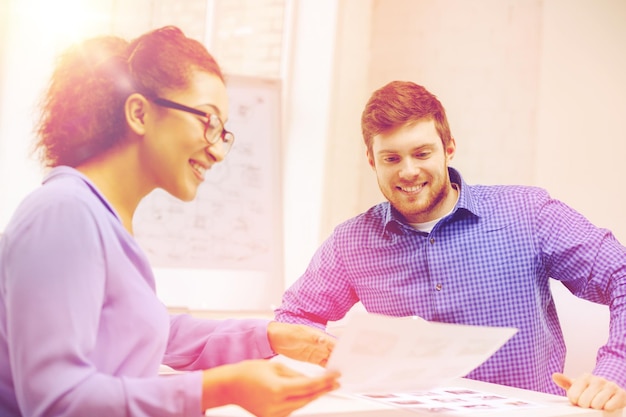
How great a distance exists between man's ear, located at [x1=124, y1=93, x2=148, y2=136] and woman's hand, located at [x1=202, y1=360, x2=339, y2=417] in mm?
284

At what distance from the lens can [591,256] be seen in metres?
1.39

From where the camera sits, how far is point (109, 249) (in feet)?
2.09

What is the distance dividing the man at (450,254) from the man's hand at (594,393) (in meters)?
0.34

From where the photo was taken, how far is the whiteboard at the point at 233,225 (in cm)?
204

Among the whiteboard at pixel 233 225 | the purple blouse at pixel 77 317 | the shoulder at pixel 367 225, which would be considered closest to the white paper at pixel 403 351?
the purple blouse at pixel 77 317

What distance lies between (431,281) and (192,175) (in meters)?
0.85

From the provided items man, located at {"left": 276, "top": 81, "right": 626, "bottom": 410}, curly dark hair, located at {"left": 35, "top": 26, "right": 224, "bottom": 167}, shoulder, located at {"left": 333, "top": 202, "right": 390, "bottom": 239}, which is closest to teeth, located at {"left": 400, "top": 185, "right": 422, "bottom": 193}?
man, located at {"left": 276, "top": 81, "right": 626, "bottom": 410}

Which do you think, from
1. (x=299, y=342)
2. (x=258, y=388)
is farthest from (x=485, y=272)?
(x=258, y=388)

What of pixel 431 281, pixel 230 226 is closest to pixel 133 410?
pixel 431 281

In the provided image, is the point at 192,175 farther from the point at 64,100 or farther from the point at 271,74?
the point at 271,74

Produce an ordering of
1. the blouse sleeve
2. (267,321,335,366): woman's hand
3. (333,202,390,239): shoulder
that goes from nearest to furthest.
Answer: the blouse sleeve < (267,321,335,366): woman's hand < (333,202,390,239): shoulder

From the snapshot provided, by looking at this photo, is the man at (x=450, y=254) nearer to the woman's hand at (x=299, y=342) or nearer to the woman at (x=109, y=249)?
the woman's hand at (x=299, y=342)

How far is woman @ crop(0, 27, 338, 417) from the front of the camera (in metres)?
0.57

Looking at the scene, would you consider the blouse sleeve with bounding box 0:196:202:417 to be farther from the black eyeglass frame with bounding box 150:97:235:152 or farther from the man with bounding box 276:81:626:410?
the man with bounding box 276:81:626:410
